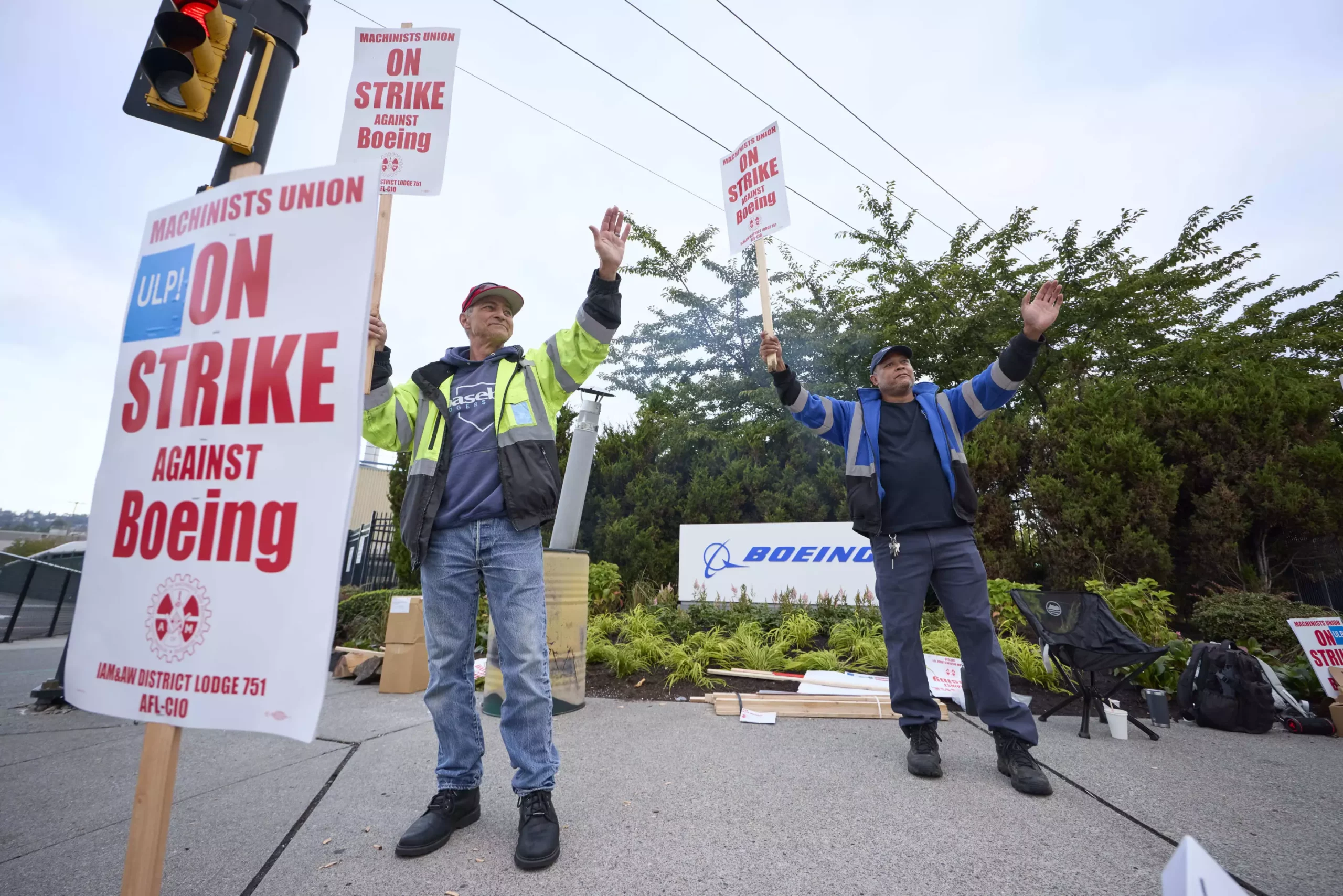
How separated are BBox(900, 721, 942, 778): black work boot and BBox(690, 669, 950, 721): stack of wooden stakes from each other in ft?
3.06

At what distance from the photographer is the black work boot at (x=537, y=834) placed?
A: 1.99 m

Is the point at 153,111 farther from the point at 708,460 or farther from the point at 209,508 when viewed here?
the point at 708,460

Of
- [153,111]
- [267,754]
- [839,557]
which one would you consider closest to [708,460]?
[839,557]

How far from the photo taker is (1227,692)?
3926mm

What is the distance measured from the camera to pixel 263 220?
5.16ft

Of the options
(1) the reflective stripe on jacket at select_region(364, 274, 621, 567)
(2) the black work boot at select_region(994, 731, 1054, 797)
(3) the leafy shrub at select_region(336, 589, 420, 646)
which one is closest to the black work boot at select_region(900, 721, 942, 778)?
(2) the black work boot at select_region(994, 731, 1054, 797)

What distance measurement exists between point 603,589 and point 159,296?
21.3 ft

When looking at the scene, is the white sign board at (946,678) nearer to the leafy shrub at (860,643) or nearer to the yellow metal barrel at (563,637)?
the leafy shrub at (860,643)

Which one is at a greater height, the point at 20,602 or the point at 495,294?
the point at 495,294

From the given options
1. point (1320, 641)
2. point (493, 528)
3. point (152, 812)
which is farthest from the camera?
point (1320, 641)

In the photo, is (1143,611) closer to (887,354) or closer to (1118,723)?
(1118,723)

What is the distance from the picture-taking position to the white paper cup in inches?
141

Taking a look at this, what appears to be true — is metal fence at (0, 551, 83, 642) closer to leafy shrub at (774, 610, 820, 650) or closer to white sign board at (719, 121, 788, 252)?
leafy shrub at (774, 610, 820, 650)

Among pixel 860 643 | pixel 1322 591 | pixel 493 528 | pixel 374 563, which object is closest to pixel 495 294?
pixel 493 528
